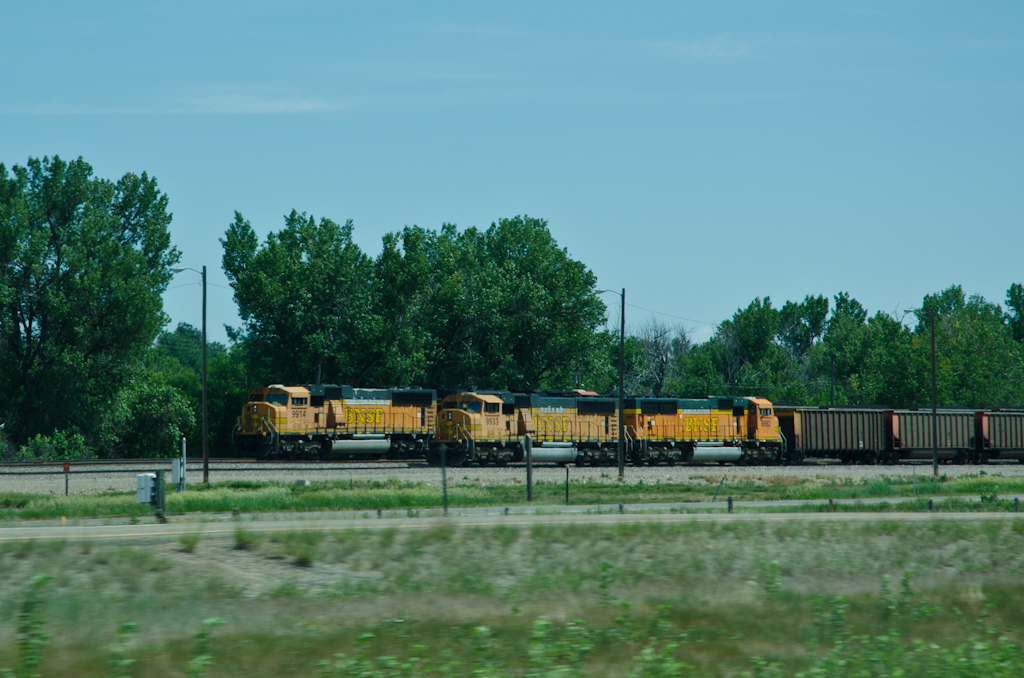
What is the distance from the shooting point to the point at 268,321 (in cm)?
6334

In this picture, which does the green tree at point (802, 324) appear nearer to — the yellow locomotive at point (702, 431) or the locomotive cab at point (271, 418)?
the yellow locomotive at point (702, 431)

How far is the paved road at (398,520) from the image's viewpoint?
1783 cm

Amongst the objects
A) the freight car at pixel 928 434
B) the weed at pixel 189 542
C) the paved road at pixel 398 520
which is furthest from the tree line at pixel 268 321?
the weed at pixel 189 542

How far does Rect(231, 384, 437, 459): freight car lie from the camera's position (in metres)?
48.8

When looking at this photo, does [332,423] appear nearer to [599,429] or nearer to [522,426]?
[522,426]

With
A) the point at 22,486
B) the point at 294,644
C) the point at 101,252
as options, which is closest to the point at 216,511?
the point at 22,486

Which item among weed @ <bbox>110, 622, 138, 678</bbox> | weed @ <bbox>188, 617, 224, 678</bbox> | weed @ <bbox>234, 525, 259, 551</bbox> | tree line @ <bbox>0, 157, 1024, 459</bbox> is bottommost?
weed @ <bbox>188, 617, 224, 678</bbox>

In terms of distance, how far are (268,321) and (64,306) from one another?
1382 centimetres

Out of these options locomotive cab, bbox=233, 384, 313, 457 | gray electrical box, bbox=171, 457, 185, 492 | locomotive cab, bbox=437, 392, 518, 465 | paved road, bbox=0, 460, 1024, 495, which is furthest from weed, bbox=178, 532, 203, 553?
locomotive cab, bbox=233, 384, 313, 457

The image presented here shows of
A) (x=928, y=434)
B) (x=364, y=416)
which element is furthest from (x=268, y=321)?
(x=928, y=434)

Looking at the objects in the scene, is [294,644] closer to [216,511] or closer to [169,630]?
[169,630]

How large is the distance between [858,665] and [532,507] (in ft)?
54.8

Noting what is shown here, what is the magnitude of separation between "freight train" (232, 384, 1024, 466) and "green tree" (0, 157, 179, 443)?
10.1 meters

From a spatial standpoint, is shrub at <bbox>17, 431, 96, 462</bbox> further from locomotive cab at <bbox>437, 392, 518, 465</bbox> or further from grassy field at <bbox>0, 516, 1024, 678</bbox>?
grassy field at <bbox>0, 516, 1024, 678</bbox>
